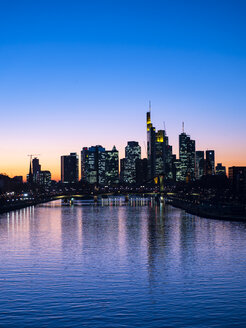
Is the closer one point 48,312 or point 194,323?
point 194,323

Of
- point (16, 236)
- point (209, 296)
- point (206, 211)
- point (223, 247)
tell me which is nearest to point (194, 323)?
point (209, 296)

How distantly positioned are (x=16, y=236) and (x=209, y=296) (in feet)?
151

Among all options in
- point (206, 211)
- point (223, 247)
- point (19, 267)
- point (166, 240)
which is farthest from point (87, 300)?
point (206, 211)

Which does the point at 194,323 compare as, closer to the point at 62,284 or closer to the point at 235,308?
the point at 235,308

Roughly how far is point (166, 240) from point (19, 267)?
26.4m

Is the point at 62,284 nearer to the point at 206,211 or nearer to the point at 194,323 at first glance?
the point at 194,323

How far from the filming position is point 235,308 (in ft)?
79.5

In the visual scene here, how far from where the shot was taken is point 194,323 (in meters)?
21.4

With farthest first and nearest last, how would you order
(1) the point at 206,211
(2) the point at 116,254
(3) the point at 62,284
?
1. (1) the point at 206,211
2. (2) the point at 116,254
3. (3) the point at 62,284

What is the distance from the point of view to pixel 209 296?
26812 mm

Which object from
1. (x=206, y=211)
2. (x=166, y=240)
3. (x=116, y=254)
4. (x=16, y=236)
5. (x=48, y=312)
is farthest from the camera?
(x=206, y=211)

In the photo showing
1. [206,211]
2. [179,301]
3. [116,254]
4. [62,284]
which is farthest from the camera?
[206,211]

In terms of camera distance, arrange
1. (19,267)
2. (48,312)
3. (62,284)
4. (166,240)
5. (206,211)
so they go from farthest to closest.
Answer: (206,211), (166,240), (19,267), (62,284), (48,312)

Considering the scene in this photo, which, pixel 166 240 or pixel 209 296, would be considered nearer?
pixel 209 296
